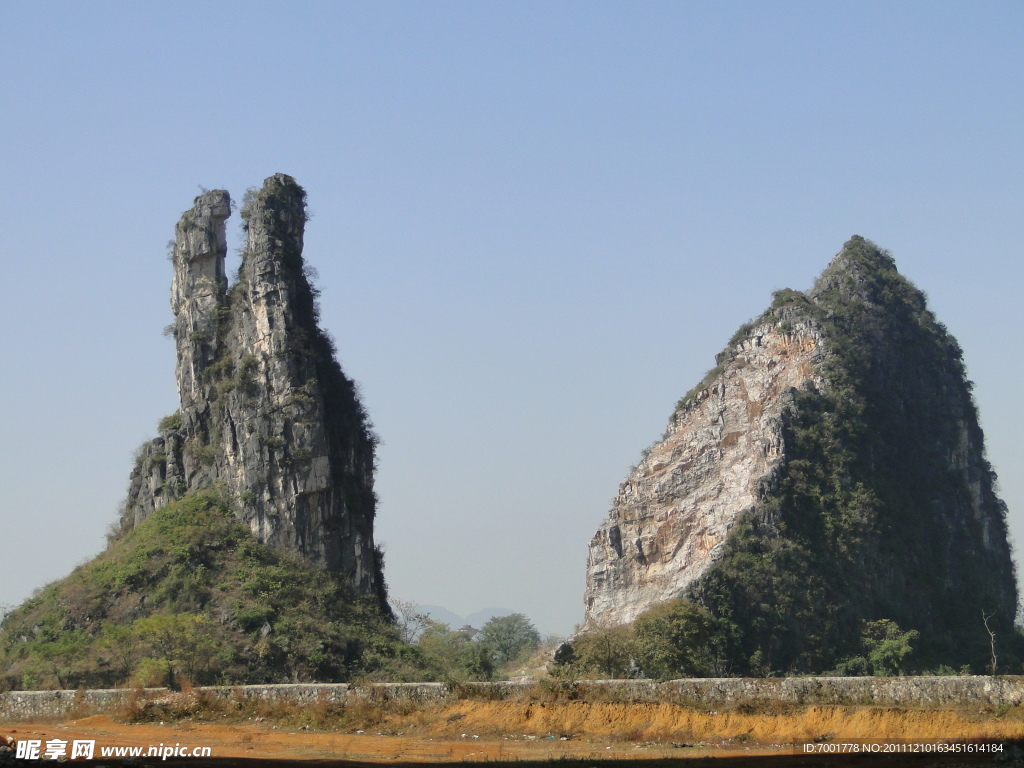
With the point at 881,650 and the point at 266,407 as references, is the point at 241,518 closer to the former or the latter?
the point at 266,407

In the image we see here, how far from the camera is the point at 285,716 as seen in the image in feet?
85.7

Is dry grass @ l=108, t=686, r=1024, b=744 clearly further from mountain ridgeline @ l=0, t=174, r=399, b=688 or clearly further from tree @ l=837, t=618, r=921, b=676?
tree @ l=837, t=618, r=921, b=676

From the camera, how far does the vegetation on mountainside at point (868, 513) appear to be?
6956 cm

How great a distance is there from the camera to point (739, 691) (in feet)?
80.8

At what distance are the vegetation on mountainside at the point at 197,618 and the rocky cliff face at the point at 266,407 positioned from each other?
1396 millimetres

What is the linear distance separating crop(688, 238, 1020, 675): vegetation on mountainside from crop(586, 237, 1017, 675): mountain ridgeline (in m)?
0.12

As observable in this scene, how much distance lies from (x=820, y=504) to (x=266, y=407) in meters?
36.0

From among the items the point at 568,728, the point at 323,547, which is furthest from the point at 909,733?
the point at 323,547

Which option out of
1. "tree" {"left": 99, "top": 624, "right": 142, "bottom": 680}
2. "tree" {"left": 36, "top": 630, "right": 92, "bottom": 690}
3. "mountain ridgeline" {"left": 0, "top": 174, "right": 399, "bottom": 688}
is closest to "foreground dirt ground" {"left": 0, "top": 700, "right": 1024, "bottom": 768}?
"tree" {"left": 99, "top": 624, "right": 142, "bottom": 680}

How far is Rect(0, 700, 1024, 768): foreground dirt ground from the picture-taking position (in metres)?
20.6

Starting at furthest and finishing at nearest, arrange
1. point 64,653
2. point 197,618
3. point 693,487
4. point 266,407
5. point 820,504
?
point 693,487, point 820,504, point 266,407, point 197,618, point 64,653

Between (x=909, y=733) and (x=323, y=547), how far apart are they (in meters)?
33.5

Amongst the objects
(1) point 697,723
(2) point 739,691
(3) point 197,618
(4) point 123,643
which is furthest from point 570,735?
(3) point 197,618

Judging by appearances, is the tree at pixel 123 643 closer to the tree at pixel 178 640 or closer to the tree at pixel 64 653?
the tree at pixel 178 640
